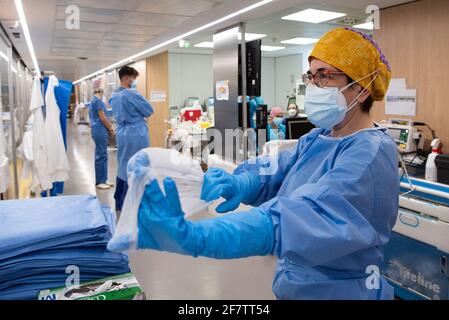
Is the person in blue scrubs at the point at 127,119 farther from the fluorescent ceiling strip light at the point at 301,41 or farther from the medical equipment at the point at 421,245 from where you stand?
the fluorescent ceiling strip light at the point at 301,41

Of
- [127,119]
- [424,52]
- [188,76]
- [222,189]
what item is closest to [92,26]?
[127,119]

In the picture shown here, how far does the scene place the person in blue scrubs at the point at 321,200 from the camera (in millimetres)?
783

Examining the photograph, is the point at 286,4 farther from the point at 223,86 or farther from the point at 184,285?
the point at 184,285

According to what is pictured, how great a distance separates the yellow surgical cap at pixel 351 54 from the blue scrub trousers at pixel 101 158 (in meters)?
5.17

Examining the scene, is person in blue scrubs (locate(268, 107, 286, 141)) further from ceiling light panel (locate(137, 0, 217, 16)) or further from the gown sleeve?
the gown sleeve

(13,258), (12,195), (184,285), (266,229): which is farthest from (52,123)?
(266,229)

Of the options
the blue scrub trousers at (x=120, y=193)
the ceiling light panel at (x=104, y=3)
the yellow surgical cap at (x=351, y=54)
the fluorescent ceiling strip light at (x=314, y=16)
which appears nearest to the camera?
the yellow surgical cap at (x=351, y=54)

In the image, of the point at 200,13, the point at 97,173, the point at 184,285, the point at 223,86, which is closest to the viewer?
the point at 184,285

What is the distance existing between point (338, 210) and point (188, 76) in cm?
1118

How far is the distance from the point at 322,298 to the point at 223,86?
13.7 ft

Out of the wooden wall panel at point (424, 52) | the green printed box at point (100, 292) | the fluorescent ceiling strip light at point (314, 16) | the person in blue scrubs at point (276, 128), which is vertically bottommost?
the green printed box at point (100, 292)

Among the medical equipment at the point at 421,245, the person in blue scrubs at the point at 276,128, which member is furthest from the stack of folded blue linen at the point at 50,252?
the person in blue scrubs at the point at 276,128

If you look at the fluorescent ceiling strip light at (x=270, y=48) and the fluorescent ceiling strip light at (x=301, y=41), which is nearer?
the fluorescent ceiling strip light at (x=301, y=41)
